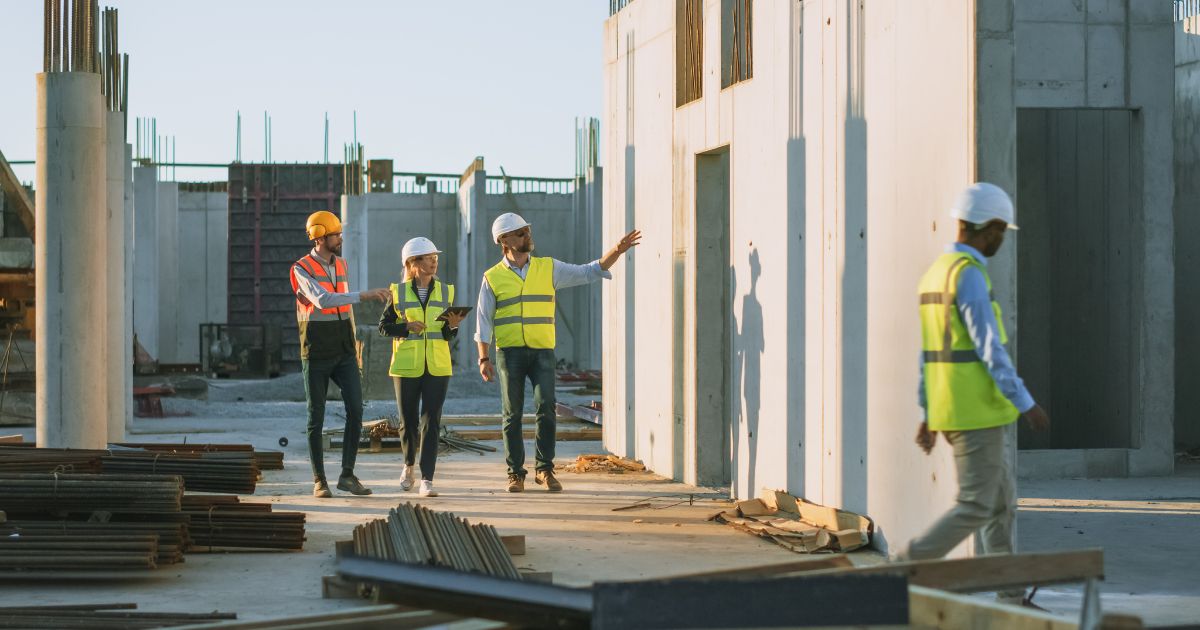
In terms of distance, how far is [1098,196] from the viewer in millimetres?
13836

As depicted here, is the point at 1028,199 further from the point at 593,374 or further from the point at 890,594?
the point at 593,374

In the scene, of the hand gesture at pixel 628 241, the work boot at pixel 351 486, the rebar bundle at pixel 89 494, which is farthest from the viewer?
the work boot at pixel 351 486

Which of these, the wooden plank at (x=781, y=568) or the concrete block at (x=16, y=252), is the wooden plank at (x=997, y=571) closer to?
the wooden plank at (x=781, y=568)

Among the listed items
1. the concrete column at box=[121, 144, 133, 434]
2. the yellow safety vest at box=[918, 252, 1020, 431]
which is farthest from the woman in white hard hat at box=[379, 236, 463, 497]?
the concrete column at box=[121, 144, 133, 434]

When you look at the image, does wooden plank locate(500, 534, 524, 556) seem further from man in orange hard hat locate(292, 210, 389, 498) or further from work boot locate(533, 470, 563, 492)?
work boot locate(533, 470, 563, 492)

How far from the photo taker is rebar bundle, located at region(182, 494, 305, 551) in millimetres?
8242

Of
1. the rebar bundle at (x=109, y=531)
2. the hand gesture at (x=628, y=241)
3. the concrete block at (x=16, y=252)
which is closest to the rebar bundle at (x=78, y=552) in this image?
the rebar bundle at (x=109, y=531)

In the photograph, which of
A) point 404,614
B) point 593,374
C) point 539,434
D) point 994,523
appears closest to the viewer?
point 404,614

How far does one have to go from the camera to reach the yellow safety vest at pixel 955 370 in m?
6.07

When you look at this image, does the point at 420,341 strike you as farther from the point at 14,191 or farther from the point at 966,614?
the point at 14,191

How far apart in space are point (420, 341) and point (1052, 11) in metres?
6.08

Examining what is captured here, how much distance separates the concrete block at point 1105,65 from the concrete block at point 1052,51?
8 centimetres

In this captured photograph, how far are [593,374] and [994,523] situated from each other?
71.5 feet

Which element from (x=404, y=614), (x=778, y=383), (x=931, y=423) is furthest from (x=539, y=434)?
(x=404, y=614)
